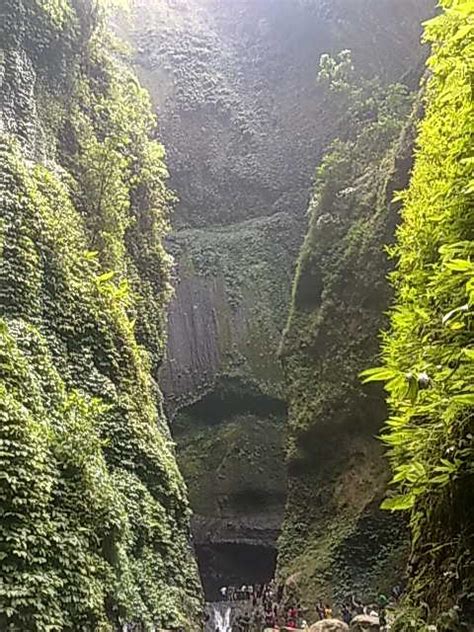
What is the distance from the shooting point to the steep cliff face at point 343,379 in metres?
13.9

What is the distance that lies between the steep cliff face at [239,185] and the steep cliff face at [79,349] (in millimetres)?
7190

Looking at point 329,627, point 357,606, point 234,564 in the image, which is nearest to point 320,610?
point 357,606

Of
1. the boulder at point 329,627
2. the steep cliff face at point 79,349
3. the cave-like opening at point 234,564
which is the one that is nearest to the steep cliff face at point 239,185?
the cave-like opening at point 234,564

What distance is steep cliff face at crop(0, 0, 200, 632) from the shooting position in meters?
7.12

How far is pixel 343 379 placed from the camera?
15734 mm

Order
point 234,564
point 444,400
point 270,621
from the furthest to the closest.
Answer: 1. point 234,564
2. point 270,621
3. point 444,400

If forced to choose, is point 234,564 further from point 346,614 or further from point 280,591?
point 346,614

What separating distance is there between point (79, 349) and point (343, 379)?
7.10 m

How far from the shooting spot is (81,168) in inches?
540

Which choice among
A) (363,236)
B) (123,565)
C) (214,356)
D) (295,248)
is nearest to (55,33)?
(363,236)

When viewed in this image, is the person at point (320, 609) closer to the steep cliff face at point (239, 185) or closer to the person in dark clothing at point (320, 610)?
the person in dark clothing at point (320, 610)

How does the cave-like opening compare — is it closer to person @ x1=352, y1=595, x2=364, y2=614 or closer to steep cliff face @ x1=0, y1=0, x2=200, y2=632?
steep cliff face @ x1=0, y1=0, x2=200, y2=632

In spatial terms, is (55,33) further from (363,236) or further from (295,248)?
(295,248)

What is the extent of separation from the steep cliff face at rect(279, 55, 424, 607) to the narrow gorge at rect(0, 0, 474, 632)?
64mm
